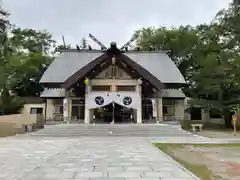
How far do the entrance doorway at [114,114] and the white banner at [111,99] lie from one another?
2.92m

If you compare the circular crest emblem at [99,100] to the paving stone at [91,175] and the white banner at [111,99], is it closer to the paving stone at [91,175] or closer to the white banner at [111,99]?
the white banner at [111,99]

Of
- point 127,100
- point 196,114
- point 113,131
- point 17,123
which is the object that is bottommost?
point 113,131

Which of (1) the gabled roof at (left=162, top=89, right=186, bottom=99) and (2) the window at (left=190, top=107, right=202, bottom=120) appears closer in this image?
(1) the gabled roof at (left=162, top=89, right=186, bottom=99)

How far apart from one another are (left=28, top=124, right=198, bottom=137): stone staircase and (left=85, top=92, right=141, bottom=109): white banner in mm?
2929

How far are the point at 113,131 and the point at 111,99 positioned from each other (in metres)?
4.24

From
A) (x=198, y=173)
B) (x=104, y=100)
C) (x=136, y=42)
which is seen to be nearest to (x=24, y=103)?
(x=104, y=100)

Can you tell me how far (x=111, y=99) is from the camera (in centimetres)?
2502

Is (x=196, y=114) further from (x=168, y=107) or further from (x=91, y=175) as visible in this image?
(x=91, y=175)

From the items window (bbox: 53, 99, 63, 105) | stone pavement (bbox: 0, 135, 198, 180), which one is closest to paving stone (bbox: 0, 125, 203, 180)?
stone pavement (bbox: 0, 135, 198, 180)

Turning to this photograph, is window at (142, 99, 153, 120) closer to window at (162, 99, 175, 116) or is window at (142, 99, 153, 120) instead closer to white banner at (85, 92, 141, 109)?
window at (162, 99, 175, 116)

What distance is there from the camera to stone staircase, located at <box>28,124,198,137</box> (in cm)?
2044

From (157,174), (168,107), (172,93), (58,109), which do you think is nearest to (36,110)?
(58,109)

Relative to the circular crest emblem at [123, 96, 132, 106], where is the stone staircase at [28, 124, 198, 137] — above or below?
below

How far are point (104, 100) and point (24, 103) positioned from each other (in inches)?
482
